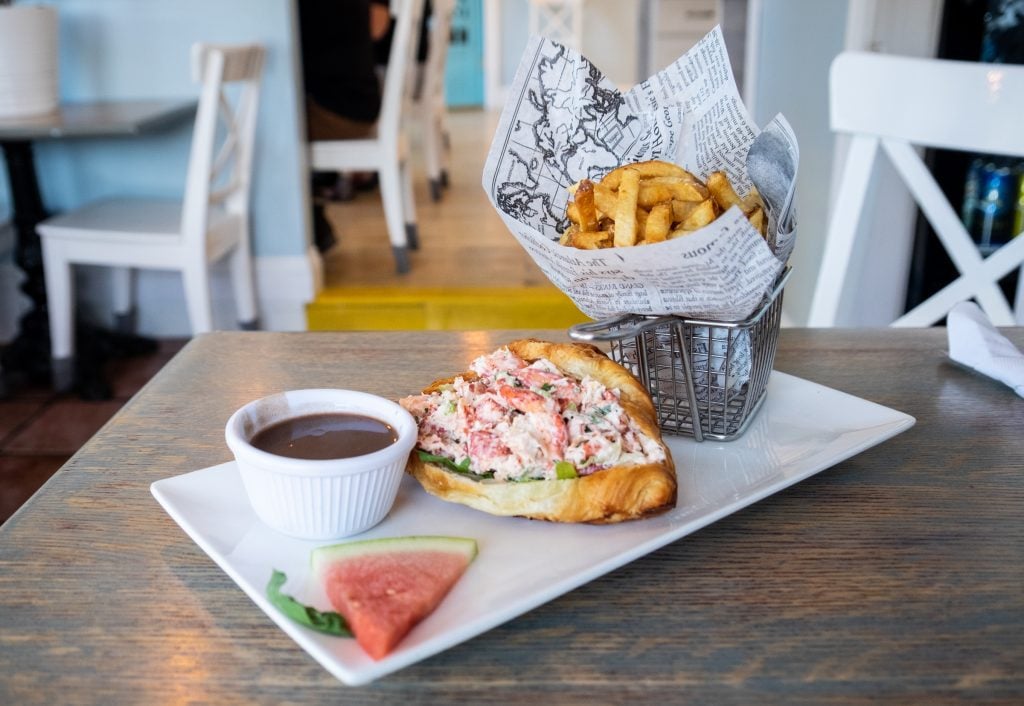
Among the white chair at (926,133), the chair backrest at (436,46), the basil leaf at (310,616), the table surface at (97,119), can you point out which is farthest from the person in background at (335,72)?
the basil leaf at (310,616)

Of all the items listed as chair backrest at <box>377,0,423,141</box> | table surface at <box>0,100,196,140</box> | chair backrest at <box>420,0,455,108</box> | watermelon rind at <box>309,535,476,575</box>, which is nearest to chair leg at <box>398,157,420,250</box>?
chair backrest at <box>377,0,423,141</box>

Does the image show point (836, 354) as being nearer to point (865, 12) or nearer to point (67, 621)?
point (67, 621)

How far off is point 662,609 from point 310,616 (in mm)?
229

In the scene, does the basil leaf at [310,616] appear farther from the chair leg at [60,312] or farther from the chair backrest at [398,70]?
the chair backrest at [398,70]

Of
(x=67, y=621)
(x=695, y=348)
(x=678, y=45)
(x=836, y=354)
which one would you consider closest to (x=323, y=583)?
(x=67, y=621)

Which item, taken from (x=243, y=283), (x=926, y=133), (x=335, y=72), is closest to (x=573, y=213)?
(x=926, y=133)

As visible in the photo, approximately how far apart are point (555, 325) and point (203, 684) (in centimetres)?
273

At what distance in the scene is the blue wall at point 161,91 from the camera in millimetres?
3129

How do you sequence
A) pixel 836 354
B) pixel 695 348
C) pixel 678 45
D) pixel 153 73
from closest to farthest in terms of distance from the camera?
pixel 695 348, pixel 836 354, pixel 153 73, pixel 678 45

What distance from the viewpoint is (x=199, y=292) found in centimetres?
275

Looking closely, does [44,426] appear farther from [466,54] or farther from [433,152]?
[466,54]

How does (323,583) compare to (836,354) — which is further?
(836,354)

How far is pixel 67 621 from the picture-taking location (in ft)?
1.93

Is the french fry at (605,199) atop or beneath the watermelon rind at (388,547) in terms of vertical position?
atop
